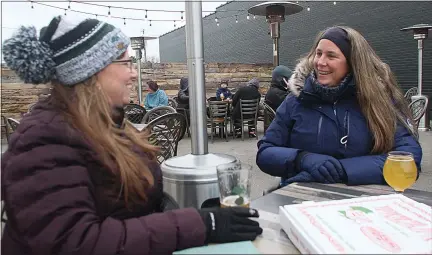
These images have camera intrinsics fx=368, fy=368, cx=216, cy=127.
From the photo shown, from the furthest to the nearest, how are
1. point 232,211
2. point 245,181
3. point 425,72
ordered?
1. point 425,72
2. point 245,181
3. point 232,211

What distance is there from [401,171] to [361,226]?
20.0 inches

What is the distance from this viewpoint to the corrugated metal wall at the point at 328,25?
10.2 meters

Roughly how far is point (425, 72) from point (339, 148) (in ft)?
31.3

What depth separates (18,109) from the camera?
7.55 metres

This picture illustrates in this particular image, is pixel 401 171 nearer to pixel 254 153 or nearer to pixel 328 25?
pixel 254 153

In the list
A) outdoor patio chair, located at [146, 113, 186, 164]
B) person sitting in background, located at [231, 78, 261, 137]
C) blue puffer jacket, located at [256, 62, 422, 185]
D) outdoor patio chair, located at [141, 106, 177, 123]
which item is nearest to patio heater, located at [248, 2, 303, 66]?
person sitting in background, located at [231, 78, 261, 137]

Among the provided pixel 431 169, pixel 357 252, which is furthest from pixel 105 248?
pixel 431 169

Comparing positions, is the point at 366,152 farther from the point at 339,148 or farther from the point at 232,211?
the point at 232,211

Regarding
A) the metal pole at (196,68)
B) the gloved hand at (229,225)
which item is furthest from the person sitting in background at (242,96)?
the gloved hand at (229,225)

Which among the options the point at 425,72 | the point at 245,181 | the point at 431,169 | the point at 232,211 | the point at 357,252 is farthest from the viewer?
the point at 425,72

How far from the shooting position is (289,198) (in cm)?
150

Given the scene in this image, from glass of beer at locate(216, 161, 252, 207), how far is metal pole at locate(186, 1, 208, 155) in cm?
45

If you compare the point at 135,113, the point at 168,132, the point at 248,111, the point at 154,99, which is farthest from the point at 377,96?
the point at 154,99

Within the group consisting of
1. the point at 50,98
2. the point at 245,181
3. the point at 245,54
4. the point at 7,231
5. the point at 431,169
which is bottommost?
the point at 431,169
